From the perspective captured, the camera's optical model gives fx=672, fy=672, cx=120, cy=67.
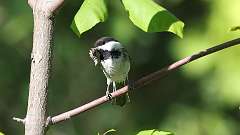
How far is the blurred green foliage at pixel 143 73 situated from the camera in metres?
3.81

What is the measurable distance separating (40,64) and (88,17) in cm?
10

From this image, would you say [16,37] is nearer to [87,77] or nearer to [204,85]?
[87,77]

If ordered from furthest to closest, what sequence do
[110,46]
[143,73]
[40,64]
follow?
[143,73] → [110,46] → [40,64]

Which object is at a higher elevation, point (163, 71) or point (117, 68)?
point (117, 68)

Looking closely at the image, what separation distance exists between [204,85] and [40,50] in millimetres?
3321

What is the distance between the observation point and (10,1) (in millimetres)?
4152

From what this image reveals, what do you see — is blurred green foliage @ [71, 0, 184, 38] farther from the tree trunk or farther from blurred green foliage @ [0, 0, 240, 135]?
blurred green foliage @ [0, 0, 240, 135]

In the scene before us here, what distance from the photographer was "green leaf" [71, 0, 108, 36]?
3.16ft

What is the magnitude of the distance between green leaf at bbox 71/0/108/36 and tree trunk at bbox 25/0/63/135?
0.04m

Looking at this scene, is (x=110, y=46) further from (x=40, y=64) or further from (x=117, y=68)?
(x=40, y=64)

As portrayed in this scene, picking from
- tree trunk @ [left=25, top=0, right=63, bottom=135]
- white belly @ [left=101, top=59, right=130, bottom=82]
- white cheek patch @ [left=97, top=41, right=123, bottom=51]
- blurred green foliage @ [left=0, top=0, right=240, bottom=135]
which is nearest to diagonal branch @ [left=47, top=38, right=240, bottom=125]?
tree trunk @ [left=25, top=0, right=63, bottom=135]

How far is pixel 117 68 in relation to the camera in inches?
84.5

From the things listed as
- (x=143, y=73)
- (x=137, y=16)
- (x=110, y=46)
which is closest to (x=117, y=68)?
(x=110, y=46)

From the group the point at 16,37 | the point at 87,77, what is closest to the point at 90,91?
the point at 87,77
